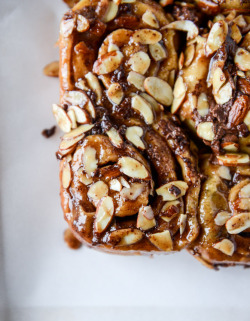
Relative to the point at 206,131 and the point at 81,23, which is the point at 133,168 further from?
the point at 81,23

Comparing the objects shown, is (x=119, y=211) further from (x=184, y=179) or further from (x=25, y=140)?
(x=25, y=140)

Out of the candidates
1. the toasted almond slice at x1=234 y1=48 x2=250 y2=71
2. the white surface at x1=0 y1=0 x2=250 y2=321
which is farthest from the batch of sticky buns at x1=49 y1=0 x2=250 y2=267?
the white surface at x1=0 y1=0 x2=250 y2=321

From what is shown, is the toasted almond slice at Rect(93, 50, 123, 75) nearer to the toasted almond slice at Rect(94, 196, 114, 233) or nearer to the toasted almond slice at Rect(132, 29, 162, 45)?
the toasted almond slice at Rect(132, 29, 162, 45)

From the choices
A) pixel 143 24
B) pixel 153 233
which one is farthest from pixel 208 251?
pixel 143 24

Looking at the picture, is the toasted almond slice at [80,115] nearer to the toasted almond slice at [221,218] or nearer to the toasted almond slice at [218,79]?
the toasted almond slice at [218,79]

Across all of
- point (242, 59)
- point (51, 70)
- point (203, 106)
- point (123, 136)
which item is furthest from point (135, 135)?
point (51, 70)
